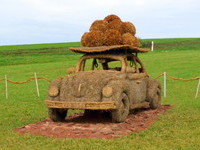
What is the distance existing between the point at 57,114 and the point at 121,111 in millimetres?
1975

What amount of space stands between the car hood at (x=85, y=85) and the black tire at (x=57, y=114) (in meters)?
0.52

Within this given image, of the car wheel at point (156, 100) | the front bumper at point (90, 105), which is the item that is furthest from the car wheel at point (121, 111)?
the car wheel at point (156, 100)

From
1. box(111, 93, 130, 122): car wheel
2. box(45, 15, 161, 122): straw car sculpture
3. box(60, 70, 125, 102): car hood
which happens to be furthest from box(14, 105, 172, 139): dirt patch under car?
box(60, 70, 125, 102): car hood

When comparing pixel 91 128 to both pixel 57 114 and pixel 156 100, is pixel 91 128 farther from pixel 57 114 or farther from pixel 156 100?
pixel 156 100

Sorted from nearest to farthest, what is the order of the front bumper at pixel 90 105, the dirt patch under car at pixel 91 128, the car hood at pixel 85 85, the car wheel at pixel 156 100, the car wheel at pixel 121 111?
the dirt patch under car at pixel 91 128 < the front bumper at pixel 90 105 < the car wheel at pixel 121 111 < the car hood at pixel 85 85 < the car wheel at pixel 156 100

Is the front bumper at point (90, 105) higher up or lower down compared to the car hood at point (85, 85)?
lower down

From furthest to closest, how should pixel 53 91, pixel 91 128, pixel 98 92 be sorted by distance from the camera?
pixel 53 91
pixel 98 92
pixel 91 128

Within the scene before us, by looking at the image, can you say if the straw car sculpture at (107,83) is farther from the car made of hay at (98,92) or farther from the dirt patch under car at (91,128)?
the dirt patch under car at (91,128)

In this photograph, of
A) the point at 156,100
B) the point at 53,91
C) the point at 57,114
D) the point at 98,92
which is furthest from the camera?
the point at 156,100

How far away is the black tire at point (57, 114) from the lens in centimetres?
1091

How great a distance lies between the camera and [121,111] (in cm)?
1025

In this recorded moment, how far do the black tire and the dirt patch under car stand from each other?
17cm

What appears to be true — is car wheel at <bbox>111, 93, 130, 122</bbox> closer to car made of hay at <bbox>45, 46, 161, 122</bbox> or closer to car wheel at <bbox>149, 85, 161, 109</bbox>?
car made of hay at <bbox>45, 46, 161, 122</bbox>

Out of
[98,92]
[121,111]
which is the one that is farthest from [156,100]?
[98,92]
